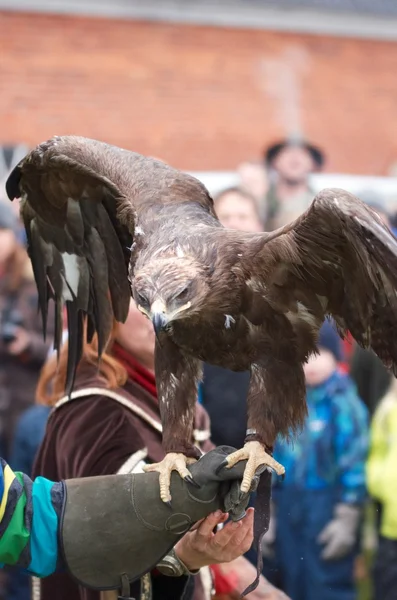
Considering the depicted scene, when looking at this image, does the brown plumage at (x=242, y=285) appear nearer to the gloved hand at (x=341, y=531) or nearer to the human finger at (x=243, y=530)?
the human finger at (x=243, y=530)

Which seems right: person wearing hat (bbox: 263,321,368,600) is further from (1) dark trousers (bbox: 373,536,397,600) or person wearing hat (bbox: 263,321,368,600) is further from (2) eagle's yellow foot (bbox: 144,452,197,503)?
(2) eagle's yellow foot (bbox: 144,452,197,503)

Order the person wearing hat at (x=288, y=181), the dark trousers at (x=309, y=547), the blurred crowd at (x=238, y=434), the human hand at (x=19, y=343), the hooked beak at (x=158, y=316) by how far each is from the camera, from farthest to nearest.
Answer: the person wearing hat at (x=288, y=181) < the human hand at (x=19, y=343) < the dark trousers at (x=309, y=547) < the blurred crowd at (x=238, y=434) < the hooked beak at (x=158, y=316)

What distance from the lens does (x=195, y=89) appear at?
32.8ft

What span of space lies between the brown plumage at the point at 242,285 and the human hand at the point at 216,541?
19 centimetres

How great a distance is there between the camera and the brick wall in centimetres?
947

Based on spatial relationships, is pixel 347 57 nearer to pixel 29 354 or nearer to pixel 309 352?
pixel 29 354

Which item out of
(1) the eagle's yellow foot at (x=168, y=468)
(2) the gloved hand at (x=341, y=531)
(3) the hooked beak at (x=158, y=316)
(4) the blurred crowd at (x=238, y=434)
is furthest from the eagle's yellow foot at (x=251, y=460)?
(2) the gloved hand at (x=341, y=531)

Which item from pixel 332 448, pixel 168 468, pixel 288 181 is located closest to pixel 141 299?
pixel 168 468

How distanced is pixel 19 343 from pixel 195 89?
4991 millimetres

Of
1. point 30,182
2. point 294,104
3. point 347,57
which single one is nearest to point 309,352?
point 30,182

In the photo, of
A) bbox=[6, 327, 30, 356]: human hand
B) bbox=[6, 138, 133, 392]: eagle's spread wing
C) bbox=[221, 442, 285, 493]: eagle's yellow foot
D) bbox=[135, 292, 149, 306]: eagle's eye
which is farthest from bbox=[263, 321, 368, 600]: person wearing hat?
bbox=[135, 292, 149, 306]: eagle's eye

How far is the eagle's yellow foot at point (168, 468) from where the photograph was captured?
8.75 feet

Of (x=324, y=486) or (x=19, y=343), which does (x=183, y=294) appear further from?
(x=19, y=343)

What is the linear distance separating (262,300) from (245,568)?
1.01 metres
